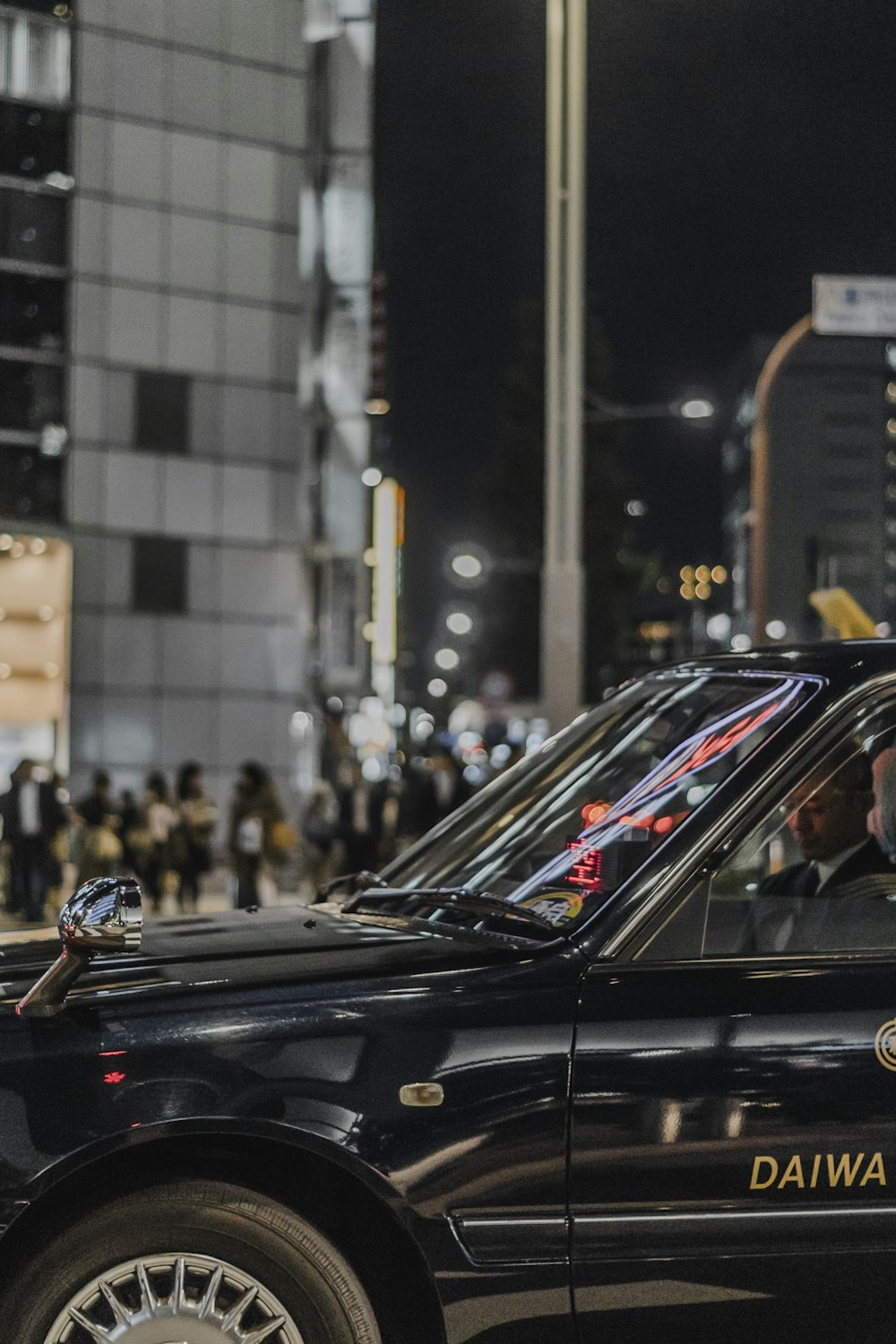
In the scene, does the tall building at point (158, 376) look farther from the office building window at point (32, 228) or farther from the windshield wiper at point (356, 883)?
the windshield wiper at point (356, 883)

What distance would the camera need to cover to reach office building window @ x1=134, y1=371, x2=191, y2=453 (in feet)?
96.6

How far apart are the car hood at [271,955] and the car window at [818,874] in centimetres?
38

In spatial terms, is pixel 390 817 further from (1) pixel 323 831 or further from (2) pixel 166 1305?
(2) pixel 166 1305

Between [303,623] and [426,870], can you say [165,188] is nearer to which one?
[303,623]

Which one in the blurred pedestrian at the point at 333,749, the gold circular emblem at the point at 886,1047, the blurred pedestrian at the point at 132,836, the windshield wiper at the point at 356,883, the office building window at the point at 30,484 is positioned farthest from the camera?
the blurred pedestrian at the point at 333,749

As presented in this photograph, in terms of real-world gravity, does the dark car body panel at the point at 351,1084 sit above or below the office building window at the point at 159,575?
below

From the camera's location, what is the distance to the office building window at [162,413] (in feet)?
96.6

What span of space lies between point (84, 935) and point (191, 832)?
14.5 m

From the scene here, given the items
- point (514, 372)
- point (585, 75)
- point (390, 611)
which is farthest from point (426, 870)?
point (514, 372)

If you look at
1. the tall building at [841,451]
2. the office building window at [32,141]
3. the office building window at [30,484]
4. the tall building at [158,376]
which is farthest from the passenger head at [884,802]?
the tall building at [841,451]

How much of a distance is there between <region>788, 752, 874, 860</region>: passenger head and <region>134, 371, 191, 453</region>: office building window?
26.7 m

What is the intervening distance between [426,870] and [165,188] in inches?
1063

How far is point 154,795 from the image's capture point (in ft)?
58.7

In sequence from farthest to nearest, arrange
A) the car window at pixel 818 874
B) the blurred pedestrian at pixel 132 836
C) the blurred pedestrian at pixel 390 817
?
the blurred pedestrian at pixel 132 836
the blurred pedestrian at pixel 390 817
the car window at pixel 818 874
